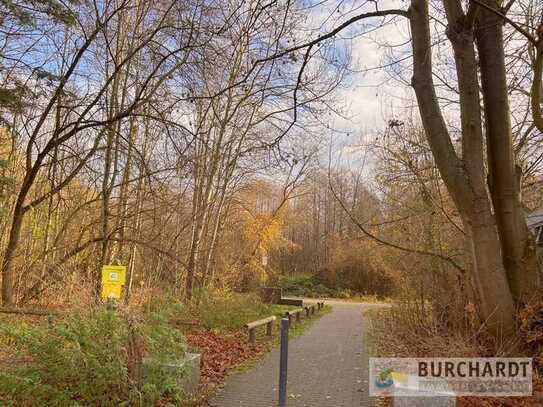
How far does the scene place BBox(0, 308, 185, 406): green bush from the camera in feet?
15.2

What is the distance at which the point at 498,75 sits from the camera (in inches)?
273

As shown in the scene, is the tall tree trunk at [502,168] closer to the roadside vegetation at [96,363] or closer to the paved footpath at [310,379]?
the paved footpath at [310,379]

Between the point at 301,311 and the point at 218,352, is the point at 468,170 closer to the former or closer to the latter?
the point at 218,352

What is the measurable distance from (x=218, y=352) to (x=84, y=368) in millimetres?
4404

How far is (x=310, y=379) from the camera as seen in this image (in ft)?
23.6

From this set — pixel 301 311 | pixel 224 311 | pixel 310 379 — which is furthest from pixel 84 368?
pixel 301 311

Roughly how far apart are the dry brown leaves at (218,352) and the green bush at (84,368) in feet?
5.83

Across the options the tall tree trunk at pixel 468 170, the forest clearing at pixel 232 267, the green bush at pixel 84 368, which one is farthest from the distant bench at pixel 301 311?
the green bush at pixel 84 368

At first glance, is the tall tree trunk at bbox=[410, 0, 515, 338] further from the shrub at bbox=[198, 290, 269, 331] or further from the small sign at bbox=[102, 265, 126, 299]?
the shrub at bbox=[198, 290, 269, 331]

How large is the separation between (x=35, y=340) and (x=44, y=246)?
10.9 metres

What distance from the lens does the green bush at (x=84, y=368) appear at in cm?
464

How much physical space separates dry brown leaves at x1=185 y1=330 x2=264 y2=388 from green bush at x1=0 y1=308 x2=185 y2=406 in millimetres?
1778

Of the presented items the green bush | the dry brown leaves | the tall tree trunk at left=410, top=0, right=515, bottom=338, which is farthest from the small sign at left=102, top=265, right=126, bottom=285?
the tall tree trunk at left=410, top=0, right=515, bottom=338

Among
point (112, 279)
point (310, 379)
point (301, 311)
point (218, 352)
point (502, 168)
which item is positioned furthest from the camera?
point (301, 311)
